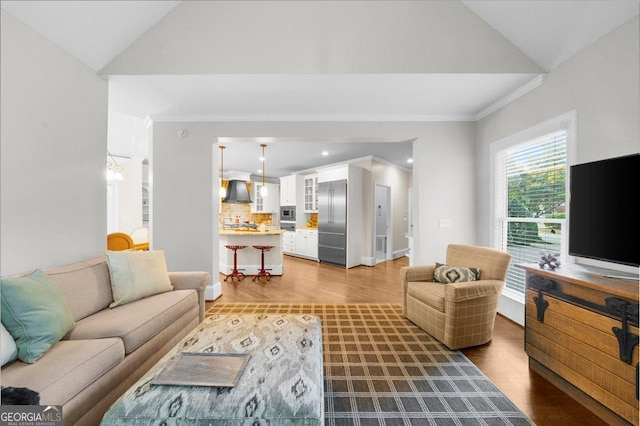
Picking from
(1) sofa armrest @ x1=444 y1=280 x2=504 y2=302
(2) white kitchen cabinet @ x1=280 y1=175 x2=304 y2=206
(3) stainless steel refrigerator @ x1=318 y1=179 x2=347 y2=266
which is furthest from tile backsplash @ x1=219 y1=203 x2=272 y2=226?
(1) sofa armrest @ x1=444 y1=280 x2=504 y2=302

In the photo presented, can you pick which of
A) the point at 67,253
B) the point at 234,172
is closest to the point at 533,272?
the point at 67,253

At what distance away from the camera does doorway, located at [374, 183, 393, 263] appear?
6.93 meters

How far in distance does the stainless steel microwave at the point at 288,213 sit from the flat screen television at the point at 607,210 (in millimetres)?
6518

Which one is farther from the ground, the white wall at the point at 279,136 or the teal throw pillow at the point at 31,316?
the white wall at the point at 279,136

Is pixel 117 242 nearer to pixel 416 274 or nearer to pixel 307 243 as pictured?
pixel 307 243

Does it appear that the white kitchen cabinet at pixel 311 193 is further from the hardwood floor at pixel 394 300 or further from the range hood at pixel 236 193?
the range hood at pixel 236 193

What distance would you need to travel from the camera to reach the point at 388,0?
2609 millimetres

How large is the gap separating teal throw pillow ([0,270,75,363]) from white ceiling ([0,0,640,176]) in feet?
6.62

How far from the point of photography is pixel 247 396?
3.82ft

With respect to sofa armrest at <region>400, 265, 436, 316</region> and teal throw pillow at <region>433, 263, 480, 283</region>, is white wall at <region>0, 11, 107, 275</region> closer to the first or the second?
sofa armrest at <region>400, 265, 436, 316</region>

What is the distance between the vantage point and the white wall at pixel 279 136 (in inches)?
148

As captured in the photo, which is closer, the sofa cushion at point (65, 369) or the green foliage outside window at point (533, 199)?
the sofa cushion at point (65, 369)

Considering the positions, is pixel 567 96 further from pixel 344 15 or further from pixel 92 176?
pixel 92 176

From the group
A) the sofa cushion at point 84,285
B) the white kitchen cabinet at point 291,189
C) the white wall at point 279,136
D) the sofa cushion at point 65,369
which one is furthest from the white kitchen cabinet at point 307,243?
the sofa cushion at point 65,369
